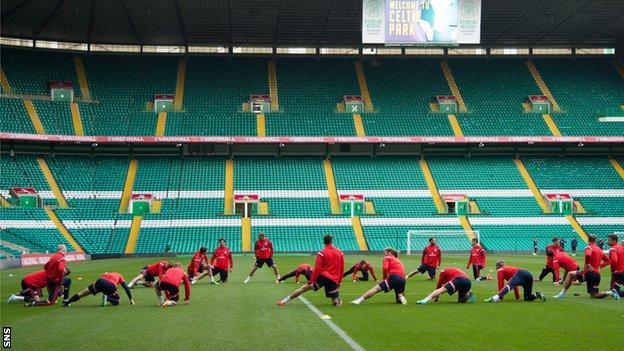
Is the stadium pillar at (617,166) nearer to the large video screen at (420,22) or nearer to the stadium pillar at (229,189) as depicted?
the large video screen at (420,22)

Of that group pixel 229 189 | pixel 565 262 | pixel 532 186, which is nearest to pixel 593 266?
pixel 565 262

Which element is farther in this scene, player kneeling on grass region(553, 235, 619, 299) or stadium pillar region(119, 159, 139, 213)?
stadium pillar region(119, 159, 139, 213)

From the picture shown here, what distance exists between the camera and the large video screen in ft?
167

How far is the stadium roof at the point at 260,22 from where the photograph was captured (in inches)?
2180

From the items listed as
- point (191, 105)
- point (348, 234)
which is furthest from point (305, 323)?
point (191, 105)

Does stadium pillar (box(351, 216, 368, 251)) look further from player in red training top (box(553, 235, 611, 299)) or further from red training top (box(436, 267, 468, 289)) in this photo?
red training top (box(436, 267, 468, 289))

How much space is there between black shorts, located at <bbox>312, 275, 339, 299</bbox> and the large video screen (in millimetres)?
34435

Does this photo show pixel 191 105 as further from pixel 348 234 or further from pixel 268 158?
pixel 348 234

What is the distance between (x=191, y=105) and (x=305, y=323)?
49.0 m

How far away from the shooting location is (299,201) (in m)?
57.2

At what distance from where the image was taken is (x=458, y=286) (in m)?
19.1

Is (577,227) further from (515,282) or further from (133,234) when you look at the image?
(515,282)

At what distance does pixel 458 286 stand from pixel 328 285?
11.1 feet

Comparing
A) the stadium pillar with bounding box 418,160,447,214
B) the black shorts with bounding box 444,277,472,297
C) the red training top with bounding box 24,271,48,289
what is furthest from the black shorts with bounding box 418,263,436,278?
the stadium pillar with bounding box 418,160,447,214
